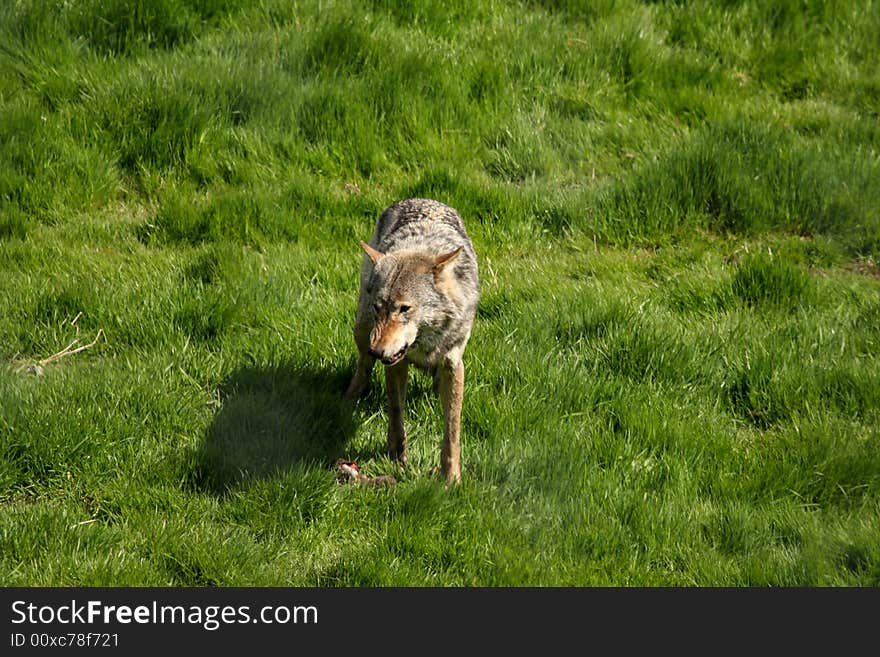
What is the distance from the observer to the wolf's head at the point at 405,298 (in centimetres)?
528

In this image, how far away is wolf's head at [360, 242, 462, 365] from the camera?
5281 mm

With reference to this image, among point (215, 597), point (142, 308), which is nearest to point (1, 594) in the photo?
point (215, 597)

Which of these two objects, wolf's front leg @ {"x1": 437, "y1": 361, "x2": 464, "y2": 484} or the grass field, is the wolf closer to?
wolf's front leg @ {"x1": 437, "y1": 361, "x2": 464, "y2": 484}

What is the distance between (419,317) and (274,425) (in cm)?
117

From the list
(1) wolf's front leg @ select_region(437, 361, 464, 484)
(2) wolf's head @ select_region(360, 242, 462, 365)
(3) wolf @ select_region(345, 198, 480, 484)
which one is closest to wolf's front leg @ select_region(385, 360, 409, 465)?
(3) wolf @ select_region(345, 198, 480, 484)

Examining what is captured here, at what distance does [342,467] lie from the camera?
590 cm

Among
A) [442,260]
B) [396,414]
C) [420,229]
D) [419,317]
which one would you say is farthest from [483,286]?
[419,317]

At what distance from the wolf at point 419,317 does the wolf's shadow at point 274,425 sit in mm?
248

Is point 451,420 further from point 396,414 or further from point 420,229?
point 420,229

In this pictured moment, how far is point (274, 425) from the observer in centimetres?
605

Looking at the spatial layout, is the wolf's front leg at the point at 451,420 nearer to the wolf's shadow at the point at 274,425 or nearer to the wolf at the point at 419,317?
the wolf at the point at 419,317

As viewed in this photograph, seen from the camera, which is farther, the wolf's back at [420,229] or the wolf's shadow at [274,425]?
the wolf's back at [420,229]

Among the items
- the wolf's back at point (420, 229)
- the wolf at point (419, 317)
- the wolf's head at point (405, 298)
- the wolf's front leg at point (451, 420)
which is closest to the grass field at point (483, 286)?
the wolf's front leg at point (451, 420)

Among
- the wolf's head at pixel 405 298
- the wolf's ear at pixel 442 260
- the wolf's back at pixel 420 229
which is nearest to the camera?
the wolf's head at pixel 405 298
